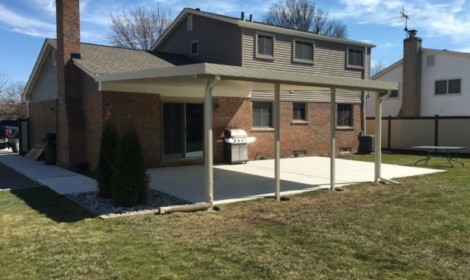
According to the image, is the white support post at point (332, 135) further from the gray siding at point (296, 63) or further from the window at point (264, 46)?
the window at point (264, 46)

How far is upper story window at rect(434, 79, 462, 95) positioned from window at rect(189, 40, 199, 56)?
48.4 ft

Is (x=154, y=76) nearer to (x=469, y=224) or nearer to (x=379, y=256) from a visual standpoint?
(x=379, y=256)

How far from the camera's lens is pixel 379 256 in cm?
501

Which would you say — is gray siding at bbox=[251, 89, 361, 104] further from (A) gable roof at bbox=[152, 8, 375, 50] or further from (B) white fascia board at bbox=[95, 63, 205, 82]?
(B) white fascia board at bbox=[95, 63, 205, 82]

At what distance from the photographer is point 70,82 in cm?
1338

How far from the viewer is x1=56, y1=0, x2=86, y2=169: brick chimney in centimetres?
1326

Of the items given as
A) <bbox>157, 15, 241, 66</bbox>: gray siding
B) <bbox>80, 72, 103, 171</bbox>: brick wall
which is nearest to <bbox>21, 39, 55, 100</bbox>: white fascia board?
<bbox>80, 72, 103, 171</bbox>: brick wall

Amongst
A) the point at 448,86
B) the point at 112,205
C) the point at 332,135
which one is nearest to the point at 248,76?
the point at 332,135

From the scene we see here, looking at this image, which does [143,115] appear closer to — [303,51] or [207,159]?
[207,159]

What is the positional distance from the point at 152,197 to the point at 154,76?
2.48 m

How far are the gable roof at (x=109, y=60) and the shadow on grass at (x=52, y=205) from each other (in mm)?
3811

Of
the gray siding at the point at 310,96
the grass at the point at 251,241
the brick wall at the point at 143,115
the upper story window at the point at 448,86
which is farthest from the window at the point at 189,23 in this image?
the upper story window at the point at 448,86

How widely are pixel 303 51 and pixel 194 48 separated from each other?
461 cm

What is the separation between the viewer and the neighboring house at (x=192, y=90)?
488 inches
